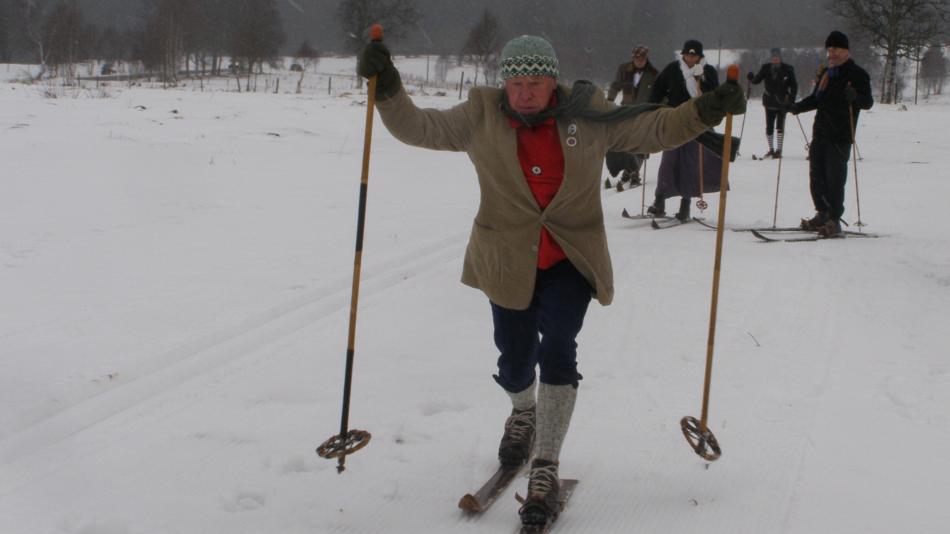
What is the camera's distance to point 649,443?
3.93 meters

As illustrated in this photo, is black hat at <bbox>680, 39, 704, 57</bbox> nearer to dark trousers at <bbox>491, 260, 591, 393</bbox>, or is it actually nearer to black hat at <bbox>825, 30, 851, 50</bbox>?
black hat at <bbox>825, 30, 851, 50</bbox>

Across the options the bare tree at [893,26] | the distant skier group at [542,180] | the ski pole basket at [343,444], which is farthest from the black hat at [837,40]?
the bare tree at [893,26]

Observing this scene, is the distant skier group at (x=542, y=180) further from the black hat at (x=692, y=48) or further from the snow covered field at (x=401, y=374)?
the black hat at (x=692, y=48)

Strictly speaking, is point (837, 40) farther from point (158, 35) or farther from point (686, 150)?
point (158, 35)

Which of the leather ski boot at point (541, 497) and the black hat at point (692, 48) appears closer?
the leather ski boot at point (541, 497)

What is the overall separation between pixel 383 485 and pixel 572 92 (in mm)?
1716

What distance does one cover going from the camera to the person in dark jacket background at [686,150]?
8812 millimetres

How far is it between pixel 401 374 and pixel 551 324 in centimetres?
175

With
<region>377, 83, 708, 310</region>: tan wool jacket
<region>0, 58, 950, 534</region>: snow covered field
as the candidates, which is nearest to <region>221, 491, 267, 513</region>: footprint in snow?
<region>0, 58, 950, 534</region>: snow covered field

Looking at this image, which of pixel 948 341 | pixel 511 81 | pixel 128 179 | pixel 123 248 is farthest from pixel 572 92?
pixel 128 179

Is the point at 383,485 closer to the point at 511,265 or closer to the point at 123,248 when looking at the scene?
the point at 511,265

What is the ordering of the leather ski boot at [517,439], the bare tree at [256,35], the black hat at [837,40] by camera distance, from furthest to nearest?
the bare tree at [256,35], the black hat at [837,40], the leather ski boot at [517,439]

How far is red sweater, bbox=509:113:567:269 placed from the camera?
3135mm

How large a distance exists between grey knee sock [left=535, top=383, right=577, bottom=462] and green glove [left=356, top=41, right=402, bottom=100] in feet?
4.09
